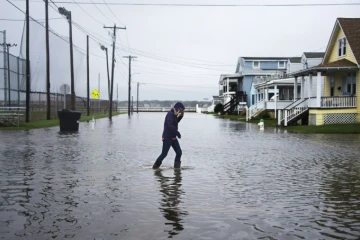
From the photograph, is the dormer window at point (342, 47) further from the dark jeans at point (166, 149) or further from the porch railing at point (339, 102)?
the dark jeans at point (166, 149)

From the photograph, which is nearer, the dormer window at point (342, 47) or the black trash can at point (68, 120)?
the black trash can at point (68, 120)

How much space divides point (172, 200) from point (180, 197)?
1.02 ft

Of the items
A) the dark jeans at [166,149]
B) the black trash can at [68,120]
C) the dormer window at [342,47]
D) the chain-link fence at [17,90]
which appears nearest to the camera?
the dark jeans at [166,149]

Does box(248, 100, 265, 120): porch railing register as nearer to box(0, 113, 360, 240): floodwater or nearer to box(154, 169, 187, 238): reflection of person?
box(0, 113, 360, 240): floodwater

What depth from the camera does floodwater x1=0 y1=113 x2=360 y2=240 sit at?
6.13 meters

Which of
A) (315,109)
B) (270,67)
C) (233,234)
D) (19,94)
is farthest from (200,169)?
(270,67)

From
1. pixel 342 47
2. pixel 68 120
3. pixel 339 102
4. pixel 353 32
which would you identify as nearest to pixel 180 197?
pixel 68 120

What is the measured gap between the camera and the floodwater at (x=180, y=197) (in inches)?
241

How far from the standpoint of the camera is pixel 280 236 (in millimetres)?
5836

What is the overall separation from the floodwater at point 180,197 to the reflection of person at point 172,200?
0.05ft

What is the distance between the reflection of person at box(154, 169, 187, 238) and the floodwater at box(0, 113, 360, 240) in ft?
0.05

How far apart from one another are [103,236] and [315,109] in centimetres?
2967

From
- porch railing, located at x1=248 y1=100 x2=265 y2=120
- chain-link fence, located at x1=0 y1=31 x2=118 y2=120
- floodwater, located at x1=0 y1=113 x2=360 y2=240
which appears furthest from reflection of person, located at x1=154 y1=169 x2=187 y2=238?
porch railing, located at x1=248 y1=100 x2=265 y2=120

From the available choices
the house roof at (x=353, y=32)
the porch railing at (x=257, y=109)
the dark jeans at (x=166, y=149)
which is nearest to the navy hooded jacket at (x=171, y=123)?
the dark jeans at (x=166, y=149)
